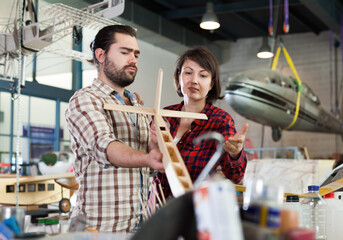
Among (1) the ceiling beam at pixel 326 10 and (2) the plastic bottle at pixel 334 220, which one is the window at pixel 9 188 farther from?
(1) the ceiling beam at pixel 326 10

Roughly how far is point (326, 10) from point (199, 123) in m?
6.70

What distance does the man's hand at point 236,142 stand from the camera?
1.12 metres

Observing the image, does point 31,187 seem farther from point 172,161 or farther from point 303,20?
point 303,20

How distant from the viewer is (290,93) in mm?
6848

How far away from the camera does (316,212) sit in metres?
1.33

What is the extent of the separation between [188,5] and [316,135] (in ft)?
13.8

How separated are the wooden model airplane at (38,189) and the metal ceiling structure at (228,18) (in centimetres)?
386

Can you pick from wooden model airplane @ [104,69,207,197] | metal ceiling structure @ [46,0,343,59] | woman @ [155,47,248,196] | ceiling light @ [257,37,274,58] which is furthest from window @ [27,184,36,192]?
metal ceiling structure @ [46,0,343,59]

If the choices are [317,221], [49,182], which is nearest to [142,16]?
[49,182]

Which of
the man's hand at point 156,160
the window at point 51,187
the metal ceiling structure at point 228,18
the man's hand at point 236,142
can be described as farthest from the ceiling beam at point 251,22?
the man's hand at point 156,160

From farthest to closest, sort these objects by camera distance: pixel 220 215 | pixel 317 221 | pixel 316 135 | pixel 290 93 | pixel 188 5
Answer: pixel 316 135, pixel 188 5, pixel 290 93, pixel 317 221, pixel 220 215

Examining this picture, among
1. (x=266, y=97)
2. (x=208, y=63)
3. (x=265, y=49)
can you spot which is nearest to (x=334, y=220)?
(x=208, y=63)

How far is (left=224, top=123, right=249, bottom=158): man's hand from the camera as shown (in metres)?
1.12

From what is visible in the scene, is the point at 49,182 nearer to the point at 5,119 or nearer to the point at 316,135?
the point at 5,119
